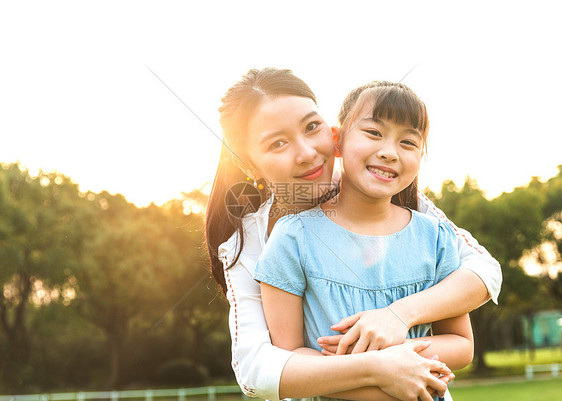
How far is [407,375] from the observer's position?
5.63 feet

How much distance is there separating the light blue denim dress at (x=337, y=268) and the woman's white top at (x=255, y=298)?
176mm

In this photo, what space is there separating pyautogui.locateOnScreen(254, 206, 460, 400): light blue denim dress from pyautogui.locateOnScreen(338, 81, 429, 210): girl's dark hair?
15.4 inches

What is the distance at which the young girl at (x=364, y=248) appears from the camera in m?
1.88

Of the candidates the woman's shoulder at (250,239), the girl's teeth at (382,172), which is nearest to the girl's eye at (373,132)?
the girl's teeth at (382,172)

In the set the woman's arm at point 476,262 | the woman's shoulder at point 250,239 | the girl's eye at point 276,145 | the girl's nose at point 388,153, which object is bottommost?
the woman's arm at point 476,262

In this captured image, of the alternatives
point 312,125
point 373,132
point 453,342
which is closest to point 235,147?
point 312,125

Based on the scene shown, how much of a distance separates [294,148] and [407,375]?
95 cm

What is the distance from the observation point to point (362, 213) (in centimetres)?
201

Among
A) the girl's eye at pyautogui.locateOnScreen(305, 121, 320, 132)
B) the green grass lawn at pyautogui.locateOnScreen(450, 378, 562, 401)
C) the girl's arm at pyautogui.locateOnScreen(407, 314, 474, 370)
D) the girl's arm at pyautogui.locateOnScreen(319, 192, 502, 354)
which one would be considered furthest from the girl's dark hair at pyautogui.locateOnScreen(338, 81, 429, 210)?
the green grass lawn at pyautogui.locateOnScreen(450, 378, 562, 401)

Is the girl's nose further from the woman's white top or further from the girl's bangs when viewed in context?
the woman's white top

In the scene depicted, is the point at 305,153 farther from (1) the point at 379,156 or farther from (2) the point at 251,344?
(2) the point at 251,344

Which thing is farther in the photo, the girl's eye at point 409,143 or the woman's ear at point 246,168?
the woman's ear at point 246,168

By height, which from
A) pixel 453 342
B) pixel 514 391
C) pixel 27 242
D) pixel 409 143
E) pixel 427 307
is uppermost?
pixel 27 242

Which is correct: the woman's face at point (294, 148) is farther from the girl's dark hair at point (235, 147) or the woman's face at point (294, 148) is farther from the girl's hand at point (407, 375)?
the girl's hand at point (407, 375)
